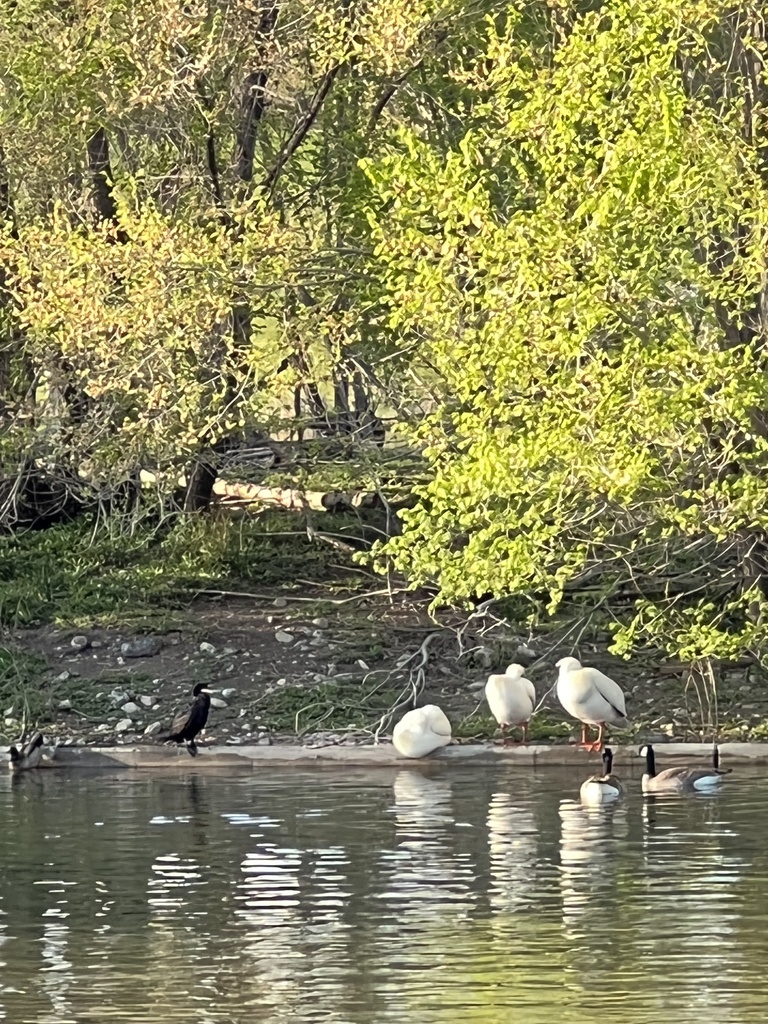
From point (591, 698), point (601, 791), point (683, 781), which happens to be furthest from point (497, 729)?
point (601, 791)

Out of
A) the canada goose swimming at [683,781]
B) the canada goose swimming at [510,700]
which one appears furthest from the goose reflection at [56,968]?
the canada goose swimming at [510,700]

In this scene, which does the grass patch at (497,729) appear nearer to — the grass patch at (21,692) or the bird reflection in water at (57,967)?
the grass patch at (21,692)

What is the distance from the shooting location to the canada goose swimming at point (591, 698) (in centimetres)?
2336

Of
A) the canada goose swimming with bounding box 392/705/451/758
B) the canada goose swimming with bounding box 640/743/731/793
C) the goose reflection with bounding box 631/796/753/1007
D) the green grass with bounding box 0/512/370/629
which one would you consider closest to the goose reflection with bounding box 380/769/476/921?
the canada goose swimming with bounding box 392/705/451/758

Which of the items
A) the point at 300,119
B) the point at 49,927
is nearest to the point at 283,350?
the point at 300,119

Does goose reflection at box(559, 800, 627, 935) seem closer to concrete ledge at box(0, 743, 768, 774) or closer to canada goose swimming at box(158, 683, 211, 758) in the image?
concrete ledge at box(0, 743, 768, 774)

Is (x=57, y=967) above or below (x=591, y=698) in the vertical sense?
below

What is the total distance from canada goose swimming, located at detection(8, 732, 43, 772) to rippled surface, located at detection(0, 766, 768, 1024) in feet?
3.36

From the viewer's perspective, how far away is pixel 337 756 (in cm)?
2366

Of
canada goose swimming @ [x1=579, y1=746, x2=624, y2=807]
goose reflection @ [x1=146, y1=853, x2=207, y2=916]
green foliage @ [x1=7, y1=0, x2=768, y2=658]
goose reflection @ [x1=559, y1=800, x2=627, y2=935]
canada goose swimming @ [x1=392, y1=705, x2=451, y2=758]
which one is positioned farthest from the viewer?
canada goose swimming @ [x1=392, y1=705, x2=451, y2=758]

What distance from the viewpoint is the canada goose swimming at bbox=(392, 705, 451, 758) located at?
23.0 metres

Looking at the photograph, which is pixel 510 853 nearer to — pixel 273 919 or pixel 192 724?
pixel 273 919

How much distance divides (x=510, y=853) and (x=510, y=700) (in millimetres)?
5614

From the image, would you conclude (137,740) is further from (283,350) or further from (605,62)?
(605,62)
